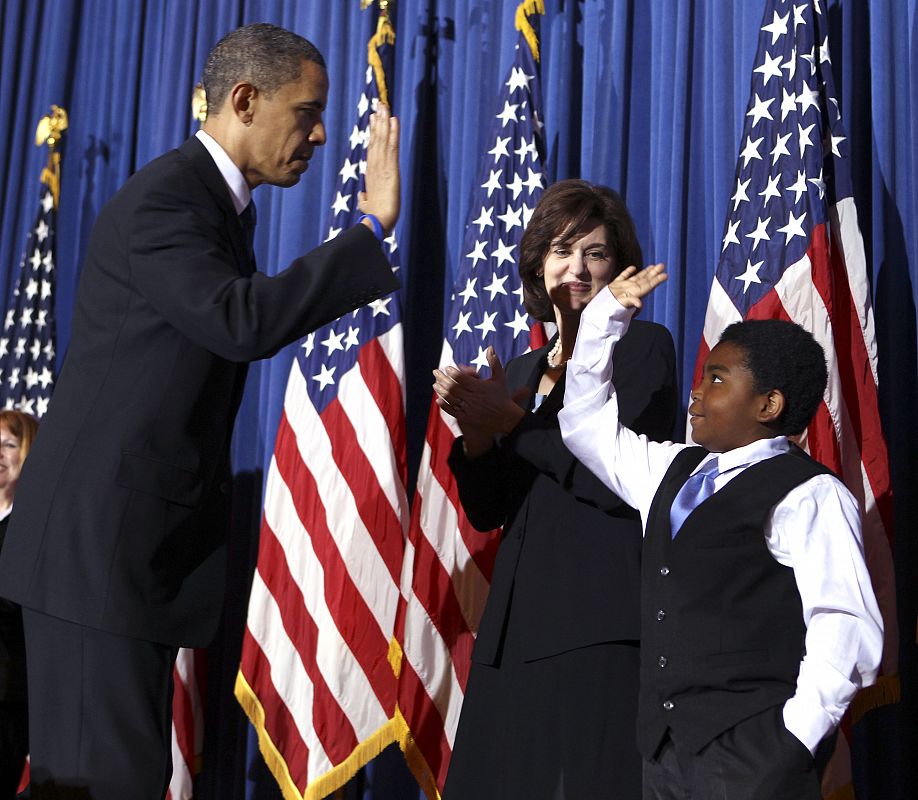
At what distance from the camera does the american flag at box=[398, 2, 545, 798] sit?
3424 millimetres

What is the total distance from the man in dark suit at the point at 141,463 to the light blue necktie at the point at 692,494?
26.9 inches

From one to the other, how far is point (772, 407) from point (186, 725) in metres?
2.88

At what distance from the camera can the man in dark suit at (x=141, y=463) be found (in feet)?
5.41

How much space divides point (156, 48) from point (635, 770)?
4.34 meters

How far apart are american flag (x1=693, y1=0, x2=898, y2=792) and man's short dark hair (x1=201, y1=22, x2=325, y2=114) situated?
153 centimetres

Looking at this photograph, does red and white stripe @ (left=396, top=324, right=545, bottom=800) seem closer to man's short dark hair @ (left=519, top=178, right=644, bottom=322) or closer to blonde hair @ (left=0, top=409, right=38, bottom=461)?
man's short dark hair @ (left=519, top=178, right=644, bottom=322)

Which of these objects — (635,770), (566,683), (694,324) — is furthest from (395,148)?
(694,324)

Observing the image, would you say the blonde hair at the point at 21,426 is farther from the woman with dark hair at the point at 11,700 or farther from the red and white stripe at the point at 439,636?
the red and white stripe at the point at 439,636

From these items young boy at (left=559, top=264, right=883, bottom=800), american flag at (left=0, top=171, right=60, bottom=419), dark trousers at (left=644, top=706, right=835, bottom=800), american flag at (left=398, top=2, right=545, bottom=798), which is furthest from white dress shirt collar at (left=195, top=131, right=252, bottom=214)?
american flag at (left=0, top=171, right=60, bottom=419)

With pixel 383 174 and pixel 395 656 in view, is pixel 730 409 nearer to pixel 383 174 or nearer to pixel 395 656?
pixel 383 174

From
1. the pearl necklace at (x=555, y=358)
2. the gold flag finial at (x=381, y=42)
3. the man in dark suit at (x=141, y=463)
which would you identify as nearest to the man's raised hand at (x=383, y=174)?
the man in dark suit at (x=141, y=463)

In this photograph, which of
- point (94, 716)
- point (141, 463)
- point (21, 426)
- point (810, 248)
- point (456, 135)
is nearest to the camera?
point (94, 716)

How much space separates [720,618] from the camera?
1940mm

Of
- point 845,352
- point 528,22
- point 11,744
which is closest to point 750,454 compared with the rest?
point 845,352
